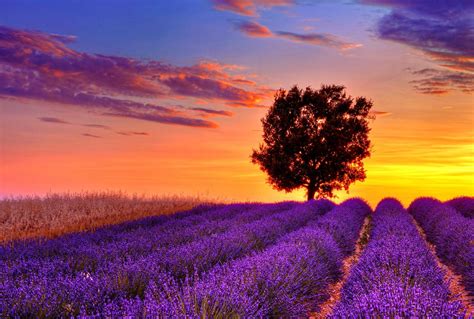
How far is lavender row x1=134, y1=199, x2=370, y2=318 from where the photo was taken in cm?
330

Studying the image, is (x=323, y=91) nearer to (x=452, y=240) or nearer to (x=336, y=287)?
(x=452, y=240)

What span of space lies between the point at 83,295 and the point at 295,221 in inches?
270

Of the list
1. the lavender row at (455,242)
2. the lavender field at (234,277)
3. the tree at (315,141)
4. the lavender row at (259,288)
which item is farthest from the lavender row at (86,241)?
the tree at (315,141)

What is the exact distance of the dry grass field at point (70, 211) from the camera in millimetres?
10268

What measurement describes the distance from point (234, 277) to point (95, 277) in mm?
1498

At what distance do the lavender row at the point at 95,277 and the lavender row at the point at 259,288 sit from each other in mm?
219

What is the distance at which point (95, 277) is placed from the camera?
449 cm

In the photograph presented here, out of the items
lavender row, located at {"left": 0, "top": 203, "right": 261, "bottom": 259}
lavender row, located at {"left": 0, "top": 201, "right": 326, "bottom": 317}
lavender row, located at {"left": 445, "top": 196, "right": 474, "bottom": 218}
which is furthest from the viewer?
lavender row, located at {"left": 445, "top": 196, "right": 474, "bottom": 218}

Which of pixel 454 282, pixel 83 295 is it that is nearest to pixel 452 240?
pixel 454 282

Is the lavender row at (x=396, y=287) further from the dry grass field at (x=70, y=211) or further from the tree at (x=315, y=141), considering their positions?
the tree at (x=315, y=141)

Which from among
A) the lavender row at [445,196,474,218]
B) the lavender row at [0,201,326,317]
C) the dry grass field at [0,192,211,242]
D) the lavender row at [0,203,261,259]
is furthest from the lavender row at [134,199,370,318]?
the lavender row at [445,196,474,218]

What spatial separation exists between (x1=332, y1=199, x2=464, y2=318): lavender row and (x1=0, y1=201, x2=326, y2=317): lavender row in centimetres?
178

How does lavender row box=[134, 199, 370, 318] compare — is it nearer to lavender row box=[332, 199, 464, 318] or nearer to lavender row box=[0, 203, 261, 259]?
lavender row box=[332, 199, 464, 318]

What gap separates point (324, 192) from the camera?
19922 millimetres
